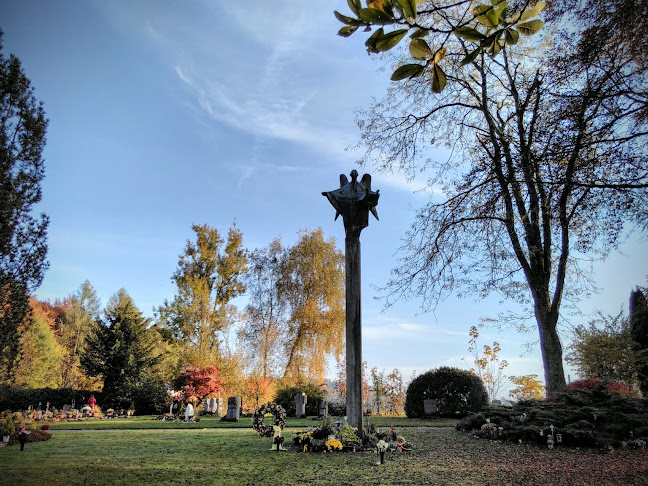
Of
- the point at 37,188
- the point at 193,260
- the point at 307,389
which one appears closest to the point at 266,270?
the point at 193,260

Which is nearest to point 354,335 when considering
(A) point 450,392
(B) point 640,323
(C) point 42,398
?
(A) point 450,392

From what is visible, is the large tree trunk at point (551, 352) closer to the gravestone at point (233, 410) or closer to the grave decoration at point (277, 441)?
the grave decoration at point (277, 441)

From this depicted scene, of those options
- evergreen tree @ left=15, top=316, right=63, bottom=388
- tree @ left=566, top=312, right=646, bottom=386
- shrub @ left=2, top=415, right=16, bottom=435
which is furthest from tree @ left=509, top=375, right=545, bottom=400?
evergreen tree @ left=15, top=316, right=63, bottom=388

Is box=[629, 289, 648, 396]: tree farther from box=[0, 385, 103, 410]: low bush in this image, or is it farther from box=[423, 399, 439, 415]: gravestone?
box=[0, 385, 103, 410]: low bush

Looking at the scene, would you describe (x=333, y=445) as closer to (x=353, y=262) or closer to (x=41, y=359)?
(x=353, y=262)

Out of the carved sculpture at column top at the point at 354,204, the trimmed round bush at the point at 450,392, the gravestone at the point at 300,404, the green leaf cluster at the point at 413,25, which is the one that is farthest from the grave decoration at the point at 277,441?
the trimmed round bush at the point at 450,392

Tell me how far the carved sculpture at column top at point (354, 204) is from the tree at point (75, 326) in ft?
91.6

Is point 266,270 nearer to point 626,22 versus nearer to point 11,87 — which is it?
point 11,87

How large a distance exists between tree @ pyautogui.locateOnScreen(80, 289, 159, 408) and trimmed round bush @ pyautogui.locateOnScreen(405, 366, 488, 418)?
15.6m

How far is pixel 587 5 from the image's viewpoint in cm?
413

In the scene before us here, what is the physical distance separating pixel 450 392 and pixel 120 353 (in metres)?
18.0

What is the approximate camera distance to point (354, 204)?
8555 millimetres

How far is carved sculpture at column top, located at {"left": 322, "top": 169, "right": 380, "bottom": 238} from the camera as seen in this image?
335 inches

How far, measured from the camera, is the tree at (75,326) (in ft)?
95.7
